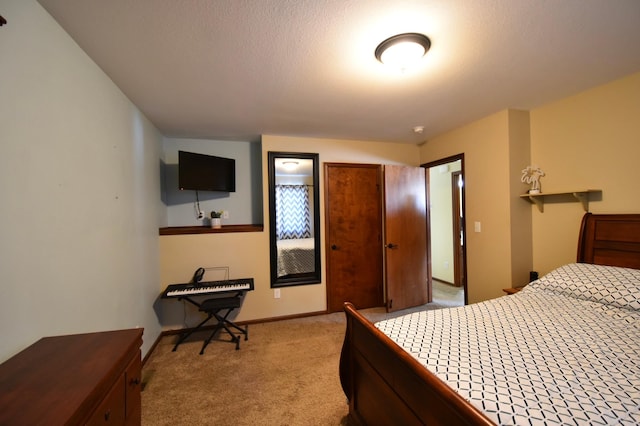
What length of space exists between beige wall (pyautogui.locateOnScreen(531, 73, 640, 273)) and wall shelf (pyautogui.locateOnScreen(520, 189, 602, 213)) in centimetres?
4

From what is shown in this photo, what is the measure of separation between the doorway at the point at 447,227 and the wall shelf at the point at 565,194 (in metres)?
1.71

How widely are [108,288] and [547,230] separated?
3882 millimetres

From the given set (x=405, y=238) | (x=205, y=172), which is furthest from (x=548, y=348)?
(x=205, y=172)

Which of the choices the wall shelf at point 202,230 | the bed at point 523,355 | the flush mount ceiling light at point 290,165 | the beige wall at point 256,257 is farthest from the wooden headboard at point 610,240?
the wall shelf at point 202,230

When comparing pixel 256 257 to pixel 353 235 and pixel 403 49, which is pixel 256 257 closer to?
pixel 353 235

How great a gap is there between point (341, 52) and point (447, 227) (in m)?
4.05

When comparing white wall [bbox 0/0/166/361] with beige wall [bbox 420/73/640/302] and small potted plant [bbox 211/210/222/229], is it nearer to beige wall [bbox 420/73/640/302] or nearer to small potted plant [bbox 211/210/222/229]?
small potted plant [bbox 211/210/222/229]

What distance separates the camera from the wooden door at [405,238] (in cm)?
340

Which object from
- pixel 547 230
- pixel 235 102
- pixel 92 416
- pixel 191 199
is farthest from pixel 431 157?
pixel 92 416

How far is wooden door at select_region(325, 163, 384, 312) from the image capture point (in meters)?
3.47

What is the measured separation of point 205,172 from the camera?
3.07 m

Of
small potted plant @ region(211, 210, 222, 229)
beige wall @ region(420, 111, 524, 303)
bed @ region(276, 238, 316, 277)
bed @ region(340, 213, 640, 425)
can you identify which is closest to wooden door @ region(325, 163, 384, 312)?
bed @ region(276, 238, 316, 277)

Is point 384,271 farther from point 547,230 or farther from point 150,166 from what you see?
point 150,166

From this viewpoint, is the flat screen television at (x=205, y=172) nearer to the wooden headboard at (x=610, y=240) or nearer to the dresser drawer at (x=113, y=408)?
the dresser drawer at (x=113, y=408)
